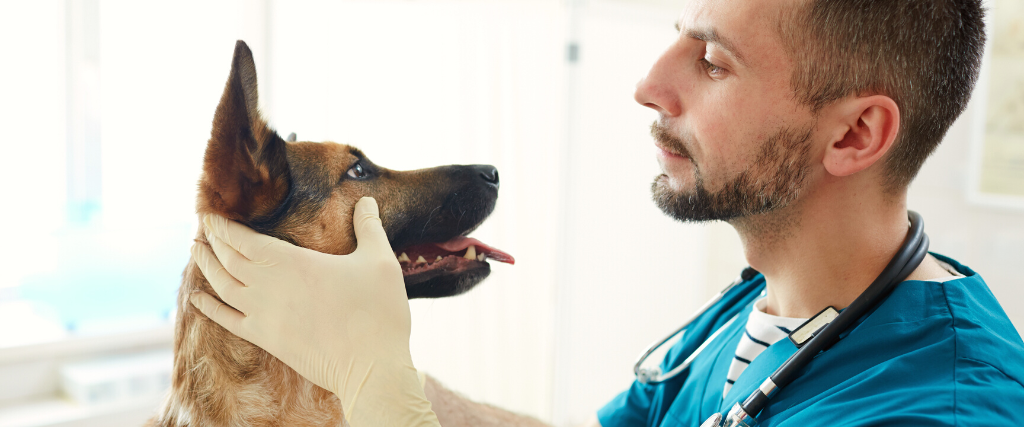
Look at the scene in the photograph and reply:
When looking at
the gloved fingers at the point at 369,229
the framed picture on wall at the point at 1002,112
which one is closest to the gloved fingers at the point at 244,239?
the gloved fingers at the point at 369,229

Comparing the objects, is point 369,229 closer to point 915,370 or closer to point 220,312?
point 220,312

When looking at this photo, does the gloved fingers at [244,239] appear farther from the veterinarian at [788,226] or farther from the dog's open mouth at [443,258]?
the dog's open mouth at [443,258]

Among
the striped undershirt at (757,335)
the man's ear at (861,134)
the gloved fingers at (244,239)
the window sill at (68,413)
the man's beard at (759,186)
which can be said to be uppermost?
the man's ear at (861,134)

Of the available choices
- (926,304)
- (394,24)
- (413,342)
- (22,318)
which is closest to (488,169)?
(926,304)

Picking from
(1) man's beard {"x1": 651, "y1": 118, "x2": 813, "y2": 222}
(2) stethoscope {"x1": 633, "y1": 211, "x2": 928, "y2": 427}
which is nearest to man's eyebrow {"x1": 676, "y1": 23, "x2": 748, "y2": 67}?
(1) man's beard {"x1": 651, "y1": 118, "x2": 813, "y2": 222}

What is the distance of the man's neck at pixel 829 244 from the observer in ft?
3.60

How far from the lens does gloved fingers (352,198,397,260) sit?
108cm

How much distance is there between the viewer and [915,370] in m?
0.90

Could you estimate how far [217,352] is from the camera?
1.04m

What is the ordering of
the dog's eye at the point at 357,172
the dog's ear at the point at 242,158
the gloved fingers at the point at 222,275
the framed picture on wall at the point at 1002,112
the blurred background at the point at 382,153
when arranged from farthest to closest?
the blurred background at the point at 382,153, the framed picture on wall at the point at 1002,112, the dog's eye at the point at 357,172, the gloved fingers at the point at 222,275, the dog's ear at the point at 242,158

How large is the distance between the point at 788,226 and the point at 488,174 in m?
0.58

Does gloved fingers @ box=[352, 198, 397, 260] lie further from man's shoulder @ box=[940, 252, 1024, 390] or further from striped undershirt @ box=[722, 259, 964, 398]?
man's shoulder @ box=[940, 252, 1024, 390]

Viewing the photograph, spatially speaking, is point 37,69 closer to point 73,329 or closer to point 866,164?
point 73,329

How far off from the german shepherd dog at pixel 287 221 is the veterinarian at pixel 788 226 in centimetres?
4
